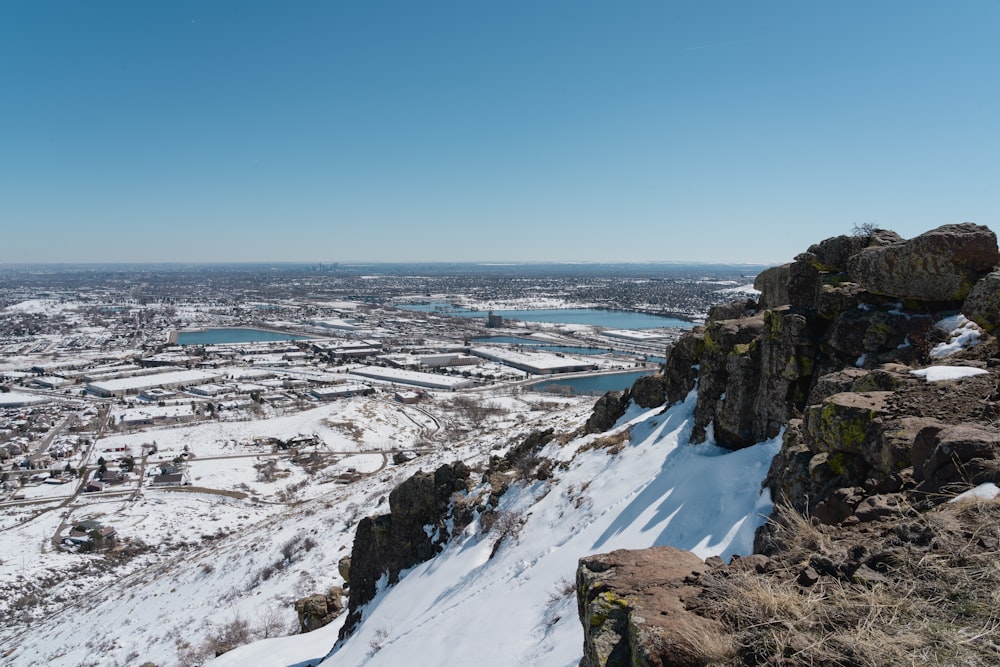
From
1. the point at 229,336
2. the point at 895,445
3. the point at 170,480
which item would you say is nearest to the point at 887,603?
the point at 895,445

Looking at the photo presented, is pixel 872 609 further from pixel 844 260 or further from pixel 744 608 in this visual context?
pixel 844 260

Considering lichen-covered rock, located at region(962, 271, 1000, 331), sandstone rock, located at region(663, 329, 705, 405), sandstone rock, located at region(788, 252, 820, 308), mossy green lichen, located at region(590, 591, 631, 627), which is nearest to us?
mossy green lichen, located at region(590, 591, 631, 627)

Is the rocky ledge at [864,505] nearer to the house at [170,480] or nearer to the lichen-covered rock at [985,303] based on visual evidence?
the lichen-covered rock at [985,303]

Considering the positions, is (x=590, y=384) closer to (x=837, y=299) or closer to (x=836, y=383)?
(x=837, y=299)

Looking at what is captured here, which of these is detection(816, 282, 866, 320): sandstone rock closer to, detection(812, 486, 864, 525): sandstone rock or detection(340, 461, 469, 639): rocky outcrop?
detection(812, 486, 864, 525): sandstone rock

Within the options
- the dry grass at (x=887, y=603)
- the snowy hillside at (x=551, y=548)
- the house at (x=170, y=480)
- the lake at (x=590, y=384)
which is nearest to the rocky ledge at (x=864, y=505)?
the dry grass at (x=887, y=603)

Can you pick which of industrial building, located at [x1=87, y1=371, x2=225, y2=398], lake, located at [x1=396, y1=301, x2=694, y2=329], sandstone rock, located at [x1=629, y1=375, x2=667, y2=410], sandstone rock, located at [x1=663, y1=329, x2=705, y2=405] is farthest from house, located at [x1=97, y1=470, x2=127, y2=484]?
lake, located at [x1=396, y1=301, x2=694, y2=329]

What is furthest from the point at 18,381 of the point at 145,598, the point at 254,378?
the point at 145,598
